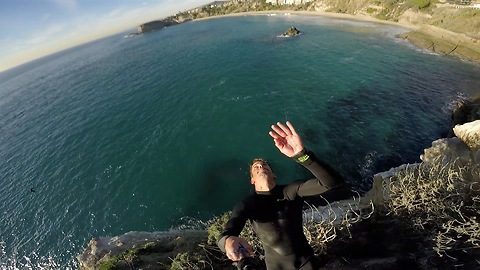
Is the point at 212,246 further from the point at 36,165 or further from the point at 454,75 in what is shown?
the point at 454,75

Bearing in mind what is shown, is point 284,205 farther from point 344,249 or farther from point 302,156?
point 344,249

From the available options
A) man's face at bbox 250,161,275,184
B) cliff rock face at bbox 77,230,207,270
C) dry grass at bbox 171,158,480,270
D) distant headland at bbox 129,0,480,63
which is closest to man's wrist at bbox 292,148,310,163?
man's face at bbox 250,161,275,184

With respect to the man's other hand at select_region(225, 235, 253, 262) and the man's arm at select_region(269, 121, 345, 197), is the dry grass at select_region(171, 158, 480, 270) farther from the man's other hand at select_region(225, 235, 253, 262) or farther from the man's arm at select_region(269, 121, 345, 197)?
the man's other hand at select_region(225, 235, 253, 262)

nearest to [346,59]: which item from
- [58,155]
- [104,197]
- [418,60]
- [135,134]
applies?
[418,60]

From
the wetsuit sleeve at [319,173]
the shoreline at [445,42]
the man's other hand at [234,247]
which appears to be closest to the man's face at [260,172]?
the wetsuit sleeve at [319,173]

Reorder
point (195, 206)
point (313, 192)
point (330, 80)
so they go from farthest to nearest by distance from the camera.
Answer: point (330, 80), point (195, 206), point (313, 192)

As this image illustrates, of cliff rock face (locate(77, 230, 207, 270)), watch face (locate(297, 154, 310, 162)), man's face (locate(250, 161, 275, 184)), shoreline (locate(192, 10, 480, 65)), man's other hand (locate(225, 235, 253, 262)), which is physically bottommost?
shoreline (locate(192, 10, 480, 65))

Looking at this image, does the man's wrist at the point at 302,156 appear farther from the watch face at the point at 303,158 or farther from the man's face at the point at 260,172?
the man's face at the point at 260,172

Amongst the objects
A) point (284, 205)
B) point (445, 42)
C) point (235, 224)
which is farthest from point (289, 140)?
point (445, 42)
